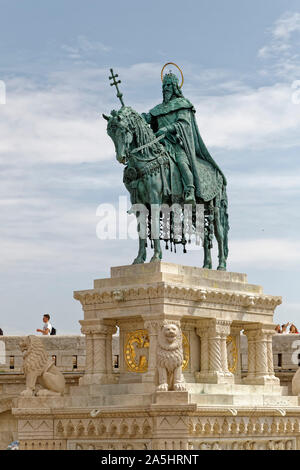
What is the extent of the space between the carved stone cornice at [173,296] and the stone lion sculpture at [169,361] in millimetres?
1286

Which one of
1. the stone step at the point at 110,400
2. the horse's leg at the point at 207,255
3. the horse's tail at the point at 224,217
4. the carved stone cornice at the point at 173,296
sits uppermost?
the horse's tail at the point at 224,217

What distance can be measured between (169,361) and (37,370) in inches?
155

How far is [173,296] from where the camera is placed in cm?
2886

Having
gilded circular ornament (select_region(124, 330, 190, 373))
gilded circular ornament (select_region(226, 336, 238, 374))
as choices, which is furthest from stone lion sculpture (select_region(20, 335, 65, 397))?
gilded circular ornament (select_region(226, 336, 238, 374))

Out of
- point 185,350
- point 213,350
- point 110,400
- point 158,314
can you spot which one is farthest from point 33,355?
point 213,350

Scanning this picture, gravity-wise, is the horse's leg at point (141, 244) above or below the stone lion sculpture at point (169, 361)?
above

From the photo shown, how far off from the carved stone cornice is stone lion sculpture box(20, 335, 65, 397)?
5.14ft

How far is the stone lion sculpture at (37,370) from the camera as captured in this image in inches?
1172

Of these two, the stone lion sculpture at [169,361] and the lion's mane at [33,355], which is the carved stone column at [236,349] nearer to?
the stone lion sculpture at [169,361]

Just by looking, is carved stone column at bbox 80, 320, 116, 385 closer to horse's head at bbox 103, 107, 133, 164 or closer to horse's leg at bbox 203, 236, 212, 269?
horse's leg at bbox 203, 236, 212, 269

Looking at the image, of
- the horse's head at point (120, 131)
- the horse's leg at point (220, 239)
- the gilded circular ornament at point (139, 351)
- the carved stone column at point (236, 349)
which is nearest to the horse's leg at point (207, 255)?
the horse's leg at point (220, 239)

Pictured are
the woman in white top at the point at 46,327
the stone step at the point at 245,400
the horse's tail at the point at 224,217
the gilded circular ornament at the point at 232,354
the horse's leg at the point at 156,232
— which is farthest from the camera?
the woman in white top at the point at 46,327
